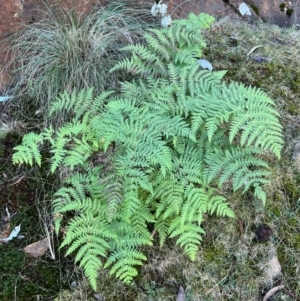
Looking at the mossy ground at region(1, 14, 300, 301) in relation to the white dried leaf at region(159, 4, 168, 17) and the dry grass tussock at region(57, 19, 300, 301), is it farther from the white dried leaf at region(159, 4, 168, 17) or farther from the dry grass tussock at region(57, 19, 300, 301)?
the white dried leaf at region(159, 4, 168, 17)

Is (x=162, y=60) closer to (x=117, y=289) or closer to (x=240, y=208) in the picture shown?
(x=240, y=208)

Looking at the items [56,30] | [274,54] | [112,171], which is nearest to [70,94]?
[56,30]

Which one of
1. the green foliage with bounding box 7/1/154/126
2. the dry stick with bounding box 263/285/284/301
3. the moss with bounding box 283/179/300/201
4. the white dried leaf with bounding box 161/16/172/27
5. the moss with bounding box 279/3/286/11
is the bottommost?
the dry stick with bounding box 263/285/284/301

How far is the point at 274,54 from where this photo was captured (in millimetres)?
3604

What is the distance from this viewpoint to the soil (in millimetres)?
3564

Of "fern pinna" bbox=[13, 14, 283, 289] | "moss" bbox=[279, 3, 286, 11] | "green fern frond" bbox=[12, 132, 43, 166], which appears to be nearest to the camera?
"fern pinna" bbox=[13, 14, 283, 289]

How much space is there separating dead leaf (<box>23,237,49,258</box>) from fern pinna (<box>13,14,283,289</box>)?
17 centimetres

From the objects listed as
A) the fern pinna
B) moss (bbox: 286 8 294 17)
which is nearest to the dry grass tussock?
the fern pinna

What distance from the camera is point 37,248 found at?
268 centimetres

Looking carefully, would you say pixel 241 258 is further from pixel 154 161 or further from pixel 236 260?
pixel 154 161

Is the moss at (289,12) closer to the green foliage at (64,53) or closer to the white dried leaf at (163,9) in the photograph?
the white dried leaf at (163,9)

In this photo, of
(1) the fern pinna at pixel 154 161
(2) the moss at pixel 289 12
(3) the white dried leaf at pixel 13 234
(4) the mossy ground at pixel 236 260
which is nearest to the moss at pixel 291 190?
(4) the mossy ground at pixel 236 260

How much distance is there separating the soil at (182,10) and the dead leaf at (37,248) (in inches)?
58.5

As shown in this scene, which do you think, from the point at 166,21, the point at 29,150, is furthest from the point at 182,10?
the point at 29,150
